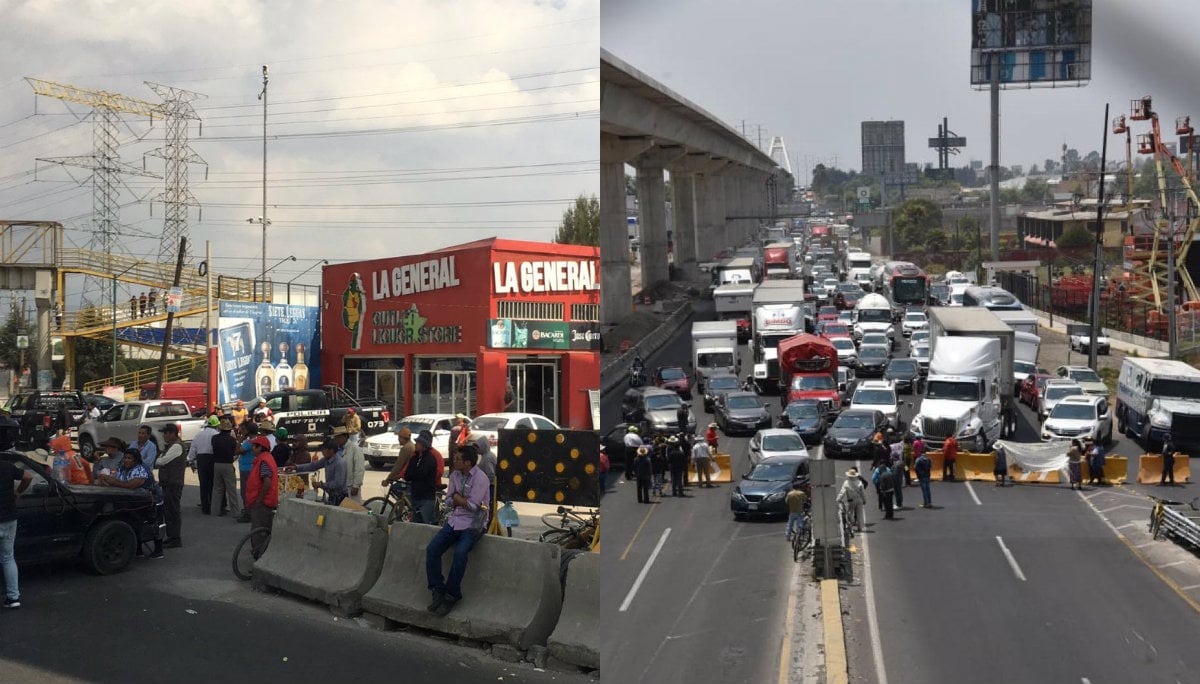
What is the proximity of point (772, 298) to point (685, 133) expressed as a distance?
3.08 m

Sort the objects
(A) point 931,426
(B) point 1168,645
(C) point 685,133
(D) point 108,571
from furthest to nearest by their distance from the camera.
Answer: (A) point 931,426
(D) point 108,571
(B) point 1168,645
(C) point 685,133

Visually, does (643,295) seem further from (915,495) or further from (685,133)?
(915,495)

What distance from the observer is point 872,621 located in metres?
8.95

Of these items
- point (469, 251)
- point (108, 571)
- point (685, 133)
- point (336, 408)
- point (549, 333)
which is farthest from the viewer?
point (336, 408)

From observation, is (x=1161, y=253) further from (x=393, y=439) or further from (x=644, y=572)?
(x=393, y=439)

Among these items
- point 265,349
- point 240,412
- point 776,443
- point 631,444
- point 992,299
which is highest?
point 992,299

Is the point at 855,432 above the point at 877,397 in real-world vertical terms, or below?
below

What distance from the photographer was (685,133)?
7.86 metres

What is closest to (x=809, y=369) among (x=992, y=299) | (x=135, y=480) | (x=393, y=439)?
(x=992, y=299)

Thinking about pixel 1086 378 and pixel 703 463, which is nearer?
pixel 703 463

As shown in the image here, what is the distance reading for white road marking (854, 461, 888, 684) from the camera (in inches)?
324

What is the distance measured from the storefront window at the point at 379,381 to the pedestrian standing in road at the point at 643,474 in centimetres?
1244

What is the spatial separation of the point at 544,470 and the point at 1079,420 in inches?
255

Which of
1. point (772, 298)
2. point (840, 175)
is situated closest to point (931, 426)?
point (772, 298)
